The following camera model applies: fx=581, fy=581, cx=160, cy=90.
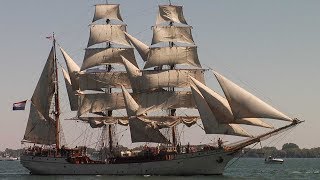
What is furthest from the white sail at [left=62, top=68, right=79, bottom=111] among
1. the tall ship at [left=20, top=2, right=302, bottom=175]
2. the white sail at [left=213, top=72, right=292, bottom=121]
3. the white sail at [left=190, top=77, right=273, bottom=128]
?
the white sail at [left=213, top=72, right=292, bottom=121]

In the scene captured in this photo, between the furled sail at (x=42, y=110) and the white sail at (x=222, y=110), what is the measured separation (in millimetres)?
22570

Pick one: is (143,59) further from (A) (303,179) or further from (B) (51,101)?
(A) (303,179)

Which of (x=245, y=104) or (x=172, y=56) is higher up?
(x=172, y=56)

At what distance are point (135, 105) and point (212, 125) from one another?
1263cm

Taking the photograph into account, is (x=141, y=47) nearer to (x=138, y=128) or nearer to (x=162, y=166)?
(x=138, y=128)

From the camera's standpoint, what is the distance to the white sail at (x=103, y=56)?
79938 mm

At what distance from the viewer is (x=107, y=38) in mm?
81188

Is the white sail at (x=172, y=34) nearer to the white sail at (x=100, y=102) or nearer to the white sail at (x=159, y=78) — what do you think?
the white sail at (x=159, y=78)

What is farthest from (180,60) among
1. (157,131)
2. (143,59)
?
(157,131)

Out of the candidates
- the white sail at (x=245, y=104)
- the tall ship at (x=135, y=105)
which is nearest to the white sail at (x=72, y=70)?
the tall ship at (x=135, y=105)

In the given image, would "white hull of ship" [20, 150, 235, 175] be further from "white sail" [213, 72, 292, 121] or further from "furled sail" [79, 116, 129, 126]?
"furled sail" [79, 116, 129, 126]

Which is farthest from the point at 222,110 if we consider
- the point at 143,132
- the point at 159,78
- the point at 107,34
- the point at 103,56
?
the point at 107,34

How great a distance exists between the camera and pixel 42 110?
3031 inches

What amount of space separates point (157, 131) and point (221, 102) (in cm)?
→ 1219
